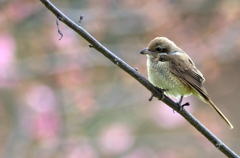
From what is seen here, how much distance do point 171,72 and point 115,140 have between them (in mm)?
2933

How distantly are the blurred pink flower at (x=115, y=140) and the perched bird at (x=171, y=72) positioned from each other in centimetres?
284

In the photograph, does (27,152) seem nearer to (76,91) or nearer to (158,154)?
(76,91)

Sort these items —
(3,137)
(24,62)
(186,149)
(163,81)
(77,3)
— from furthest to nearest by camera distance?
(186,149), (3,137), (77,3), (24,62), (163,81)

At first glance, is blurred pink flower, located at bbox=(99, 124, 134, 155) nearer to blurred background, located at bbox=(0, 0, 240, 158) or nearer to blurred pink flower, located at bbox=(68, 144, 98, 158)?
blurred background, located at bbox=(0, 0, 240, 158)

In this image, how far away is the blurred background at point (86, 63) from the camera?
5070mm

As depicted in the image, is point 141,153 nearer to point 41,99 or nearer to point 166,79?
point 41,99

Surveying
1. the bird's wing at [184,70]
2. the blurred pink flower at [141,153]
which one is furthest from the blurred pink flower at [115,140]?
the bird's wing at [184,70]

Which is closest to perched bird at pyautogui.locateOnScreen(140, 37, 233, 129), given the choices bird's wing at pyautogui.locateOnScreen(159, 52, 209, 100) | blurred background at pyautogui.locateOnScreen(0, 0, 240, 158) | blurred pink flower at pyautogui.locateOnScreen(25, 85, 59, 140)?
bird's wing at pyautogui.locateOnScreen(159, 52, 209, 100)

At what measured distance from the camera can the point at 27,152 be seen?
5340mm

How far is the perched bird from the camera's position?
295cm

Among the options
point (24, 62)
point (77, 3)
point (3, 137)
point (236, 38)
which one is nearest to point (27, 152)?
point (3, 137)

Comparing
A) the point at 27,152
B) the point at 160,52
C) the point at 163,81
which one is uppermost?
the point at 27,152

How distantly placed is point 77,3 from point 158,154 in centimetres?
224

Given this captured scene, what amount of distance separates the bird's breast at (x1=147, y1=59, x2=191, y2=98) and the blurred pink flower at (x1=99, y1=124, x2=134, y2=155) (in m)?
2.86
